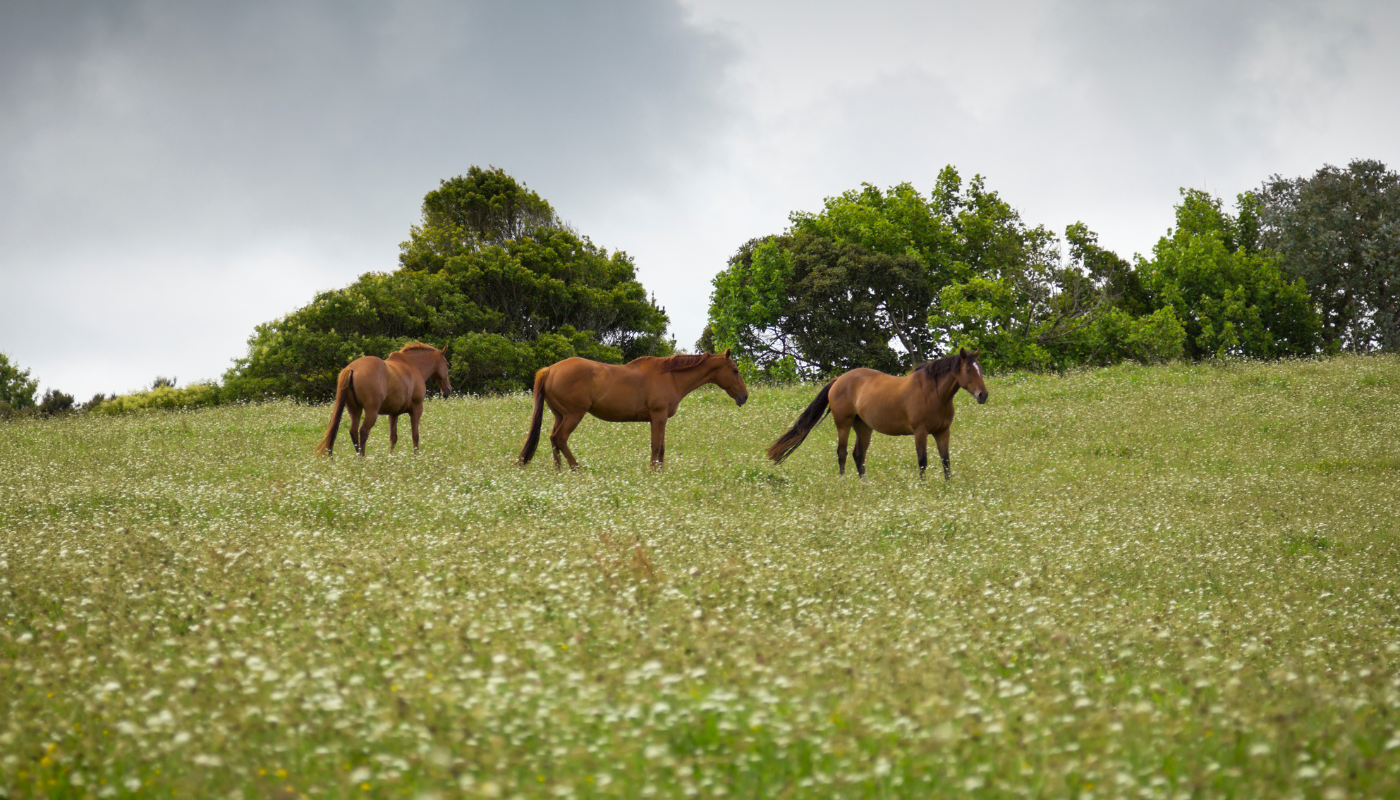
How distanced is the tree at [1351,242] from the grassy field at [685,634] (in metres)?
32.5

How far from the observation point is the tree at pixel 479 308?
114ft

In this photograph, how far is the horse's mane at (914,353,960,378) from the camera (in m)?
14.4

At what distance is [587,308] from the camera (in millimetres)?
42594

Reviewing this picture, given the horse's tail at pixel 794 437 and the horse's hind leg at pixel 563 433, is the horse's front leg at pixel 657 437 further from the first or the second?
the horse's tail at pixel 794 437

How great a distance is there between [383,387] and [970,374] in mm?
10083

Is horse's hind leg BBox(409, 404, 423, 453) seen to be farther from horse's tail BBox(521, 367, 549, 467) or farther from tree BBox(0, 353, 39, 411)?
tree BBox(0, 353, 39, 411)

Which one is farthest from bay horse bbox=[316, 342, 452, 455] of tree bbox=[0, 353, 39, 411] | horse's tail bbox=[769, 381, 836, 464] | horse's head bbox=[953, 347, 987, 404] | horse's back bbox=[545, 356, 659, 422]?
tree bbox=[0, 353, 39, 411]

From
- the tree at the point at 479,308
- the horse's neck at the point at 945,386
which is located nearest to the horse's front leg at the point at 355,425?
the horse's neck at the point at 945,386

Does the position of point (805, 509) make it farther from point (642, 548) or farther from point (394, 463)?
point (394, 463)

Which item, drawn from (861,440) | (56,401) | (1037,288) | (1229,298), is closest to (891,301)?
(1037,288)

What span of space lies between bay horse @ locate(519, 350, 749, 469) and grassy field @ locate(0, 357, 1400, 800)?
95 cm

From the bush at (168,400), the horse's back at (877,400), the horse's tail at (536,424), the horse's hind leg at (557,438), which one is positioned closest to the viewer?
the horse's hind leg at (557,438)

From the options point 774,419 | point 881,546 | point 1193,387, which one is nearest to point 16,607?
point 881,546

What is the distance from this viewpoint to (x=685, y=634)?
17.6ft
